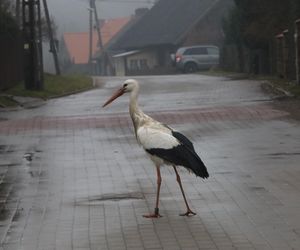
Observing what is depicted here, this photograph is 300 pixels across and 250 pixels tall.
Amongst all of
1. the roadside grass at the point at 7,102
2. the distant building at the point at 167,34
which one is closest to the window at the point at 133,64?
the distant building at the point at 167,34

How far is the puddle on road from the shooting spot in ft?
31.0

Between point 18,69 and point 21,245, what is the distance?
2848cm

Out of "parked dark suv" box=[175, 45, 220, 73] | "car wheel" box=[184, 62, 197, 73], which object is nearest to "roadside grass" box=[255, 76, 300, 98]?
"parked dark suv" box=[175, 45, 220, 73]

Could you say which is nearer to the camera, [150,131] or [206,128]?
[150,131]

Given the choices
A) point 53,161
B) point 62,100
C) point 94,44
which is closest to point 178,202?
point 53,161

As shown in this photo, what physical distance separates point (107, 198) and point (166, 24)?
63481 millimetres

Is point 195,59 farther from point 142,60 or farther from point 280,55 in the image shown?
point 280,55

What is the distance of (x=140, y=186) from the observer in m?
10.4

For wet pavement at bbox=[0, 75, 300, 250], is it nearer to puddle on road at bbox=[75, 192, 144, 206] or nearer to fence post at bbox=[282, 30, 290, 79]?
puddle on road at bbox=[75, 192, 144, 206]

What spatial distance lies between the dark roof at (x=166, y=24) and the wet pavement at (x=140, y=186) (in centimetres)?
5036

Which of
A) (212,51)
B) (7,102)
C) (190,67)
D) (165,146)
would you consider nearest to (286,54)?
(7,102)

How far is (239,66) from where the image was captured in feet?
147

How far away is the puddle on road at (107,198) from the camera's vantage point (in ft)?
31.0

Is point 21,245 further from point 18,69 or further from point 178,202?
point 18,69
